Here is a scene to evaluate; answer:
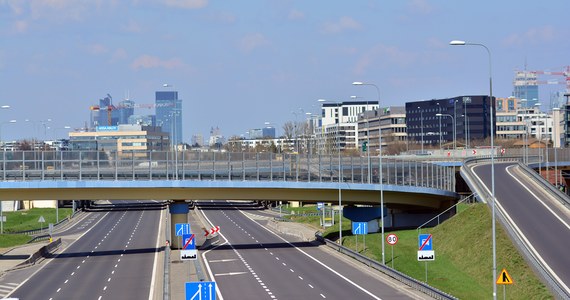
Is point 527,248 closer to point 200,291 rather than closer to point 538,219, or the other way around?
point 538,219

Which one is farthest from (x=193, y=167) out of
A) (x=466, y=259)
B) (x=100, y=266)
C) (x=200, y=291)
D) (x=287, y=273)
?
(x=200, y=291)

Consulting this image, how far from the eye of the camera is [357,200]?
78.3 meters

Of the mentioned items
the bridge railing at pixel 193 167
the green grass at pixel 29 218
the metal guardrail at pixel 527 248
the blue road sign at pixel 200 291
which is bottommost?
the green grass at pixel 29 218

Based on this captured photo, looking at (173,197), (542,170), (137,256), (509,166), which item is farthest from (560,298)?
(542,170)

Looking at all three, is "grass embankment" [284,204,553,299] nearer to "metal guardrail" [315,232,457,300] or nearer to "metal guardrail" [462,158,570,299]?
"metal guardrail" [462,158,570,299]

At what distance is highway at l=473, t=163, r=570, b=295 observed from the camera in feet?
168

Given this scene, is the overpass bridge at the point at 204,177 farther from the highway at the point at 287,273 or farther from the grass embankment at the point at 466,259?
the highway at the point at 287,273

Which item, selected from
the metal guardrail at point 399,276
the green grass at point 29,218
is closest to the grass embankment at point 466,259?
the metal guardrail at point 399,276

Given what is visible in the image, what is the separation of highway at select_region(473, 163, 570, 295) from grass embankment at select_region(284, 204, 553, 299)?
39.8 inches

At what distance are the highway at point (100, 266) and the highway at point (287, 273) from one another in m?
4.81

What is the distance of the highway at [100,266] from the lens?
53375mm

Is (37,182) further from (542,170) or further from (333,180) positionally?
(542,170)

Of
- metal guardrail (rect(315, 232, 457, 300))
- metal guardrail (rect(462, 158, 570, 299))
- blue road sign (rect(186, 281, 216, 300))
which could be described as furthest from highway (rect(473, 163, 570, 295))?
blue road sign (rect(186, 281, 216, 300))

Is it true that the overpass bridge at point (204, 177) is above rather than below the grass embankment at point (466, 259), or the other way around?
above
